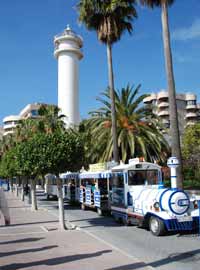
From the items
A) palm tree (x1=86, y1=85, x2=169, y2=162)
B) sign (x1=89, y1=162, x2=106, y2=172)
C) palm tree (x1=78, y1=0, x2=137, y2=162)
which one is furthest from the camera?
palm tree (x1=86, y1=85, x2=169, y2=162)

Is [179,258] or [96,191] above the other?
[96,191]

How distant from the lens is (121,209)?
16078mm

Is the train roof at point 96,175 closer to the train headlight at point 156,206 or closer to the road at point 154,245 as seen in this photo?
the road at point 154,245

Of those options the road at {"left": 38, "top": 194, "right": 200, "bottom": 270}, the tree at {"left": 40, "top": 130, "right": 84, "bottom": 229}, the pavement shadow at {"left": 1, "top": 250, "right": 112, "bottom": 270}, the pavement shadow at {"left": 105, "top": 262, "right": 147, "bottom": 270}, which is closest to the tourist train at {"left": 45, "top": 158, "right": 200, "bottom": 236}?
the road at {"left": 38, "top": 194, "right": 200, "bottom": 270}

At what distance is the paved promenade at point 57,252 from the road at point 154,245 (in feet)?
1.59

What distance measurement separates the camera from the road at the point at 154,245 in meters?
8.94

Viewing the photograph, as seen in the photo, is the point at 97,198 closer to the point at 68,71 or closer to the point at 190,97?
the point at 68,71

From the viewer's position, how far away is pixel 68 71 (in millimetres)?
66250

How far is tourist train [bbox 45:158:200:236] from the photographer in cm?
1268

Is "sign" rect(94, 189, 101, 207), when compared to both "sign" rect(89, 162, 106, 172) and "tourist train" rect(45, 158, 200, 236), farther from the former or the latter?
"sign" rect(89, 162, 106, 172)

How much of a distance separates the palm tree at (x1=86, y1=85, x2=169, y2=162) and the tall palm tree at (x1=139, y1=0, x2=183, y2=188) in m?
13.3

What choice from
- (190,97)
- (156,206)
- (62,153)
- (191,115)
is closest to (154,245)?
(156,206)

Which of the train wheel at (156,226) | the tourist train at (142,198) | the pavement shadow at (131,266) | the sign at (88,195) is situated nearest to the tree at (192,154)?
the sign at (88,195)

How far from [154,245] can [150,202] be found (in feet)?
7.82
